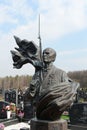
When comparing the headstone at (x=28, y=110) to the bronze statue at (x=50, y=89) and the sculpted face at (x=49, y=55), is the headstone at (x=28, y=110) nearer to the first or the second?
the bronze statue at (x=50, y=89)

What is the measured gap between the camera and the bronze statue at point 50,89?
661 centimetres

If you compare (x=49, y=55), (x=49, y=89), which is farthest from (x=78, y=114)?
(x=49, y=89)

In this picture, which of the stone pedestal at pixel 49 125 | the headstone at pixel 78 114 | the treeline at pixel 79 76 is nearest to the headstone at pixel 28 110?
the headstone at pixel 78 114

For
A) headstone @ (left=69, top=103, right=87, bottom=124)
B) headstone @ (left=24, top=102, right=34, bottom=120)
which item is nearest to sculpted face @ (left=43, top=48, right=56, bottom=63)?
headstone @ (left=69, top=103, right=87, bottom=124)

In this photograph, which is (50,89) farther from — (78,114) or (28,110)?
(28,110)

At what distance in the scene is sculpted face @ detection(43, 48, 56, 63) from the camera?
7.04m

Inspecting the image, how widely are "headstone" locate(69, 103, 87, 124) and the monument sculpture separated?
7.22 meters

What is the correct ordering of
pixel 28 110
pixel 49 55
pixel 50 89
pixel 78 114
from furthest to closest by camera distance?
pixel 28 110, pixel 78 114, pixel 49 55, pixel 50 89

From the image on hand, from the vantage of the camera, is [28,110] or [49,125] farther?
[28,110]

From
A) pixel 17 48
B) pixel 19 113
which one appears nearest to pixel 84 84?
pixel 19 113

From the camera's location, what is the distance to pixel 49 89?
21.9ft

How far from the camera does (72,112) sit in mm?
15062

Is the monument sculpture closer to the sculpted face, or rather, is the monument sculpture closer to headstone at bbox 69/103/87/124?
the sculpted face

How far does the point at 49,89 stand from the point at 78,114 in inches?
333
